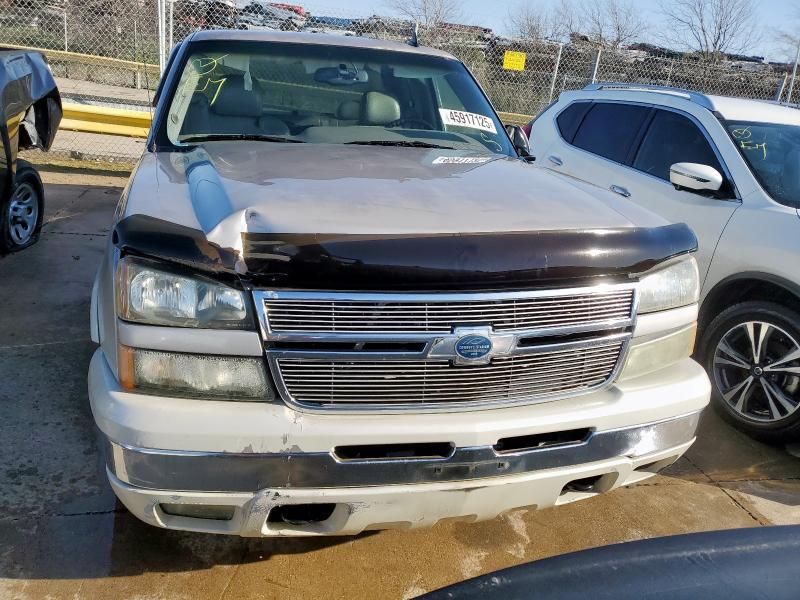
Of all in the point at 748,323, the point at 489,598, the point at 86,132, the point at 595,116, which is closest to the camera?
the point at 489,598

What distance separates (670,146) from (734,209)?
3.01ft

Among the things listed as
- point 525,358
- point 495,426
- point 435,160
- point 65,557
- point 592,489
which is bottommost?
point 65,557

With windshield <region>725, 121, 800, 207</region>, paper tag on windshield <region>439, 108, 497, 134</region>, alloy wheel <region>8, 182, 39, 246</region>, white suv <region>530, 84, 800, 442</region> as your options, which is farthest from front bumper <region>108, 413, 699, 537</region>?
alloy wheel <region>8, 182, 39, 246</region>

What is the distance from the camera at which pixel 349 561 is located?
2604 mm

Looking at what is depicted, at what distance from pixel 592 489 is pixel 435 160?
1.56 metres

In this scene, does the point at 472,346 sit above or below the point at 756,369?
above

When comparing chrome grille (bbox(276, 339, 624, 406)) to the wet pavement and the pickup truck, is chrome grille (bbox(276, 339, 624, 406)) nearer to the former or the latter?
the pickup truck

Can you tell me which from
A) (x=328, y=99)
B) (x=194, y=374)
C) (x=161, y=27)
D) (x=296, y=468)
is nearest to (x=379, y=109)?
(x=328, y=99)

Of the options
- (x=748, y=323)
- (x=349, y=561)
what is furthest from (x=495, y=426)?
(x=748, y=323)

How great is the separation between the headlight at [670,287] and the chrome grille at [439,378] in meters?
0.18

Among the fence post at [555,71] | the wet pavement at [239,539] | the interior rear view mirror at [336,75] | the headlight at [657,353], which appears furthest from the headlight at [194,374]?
the fence post at [555,71]

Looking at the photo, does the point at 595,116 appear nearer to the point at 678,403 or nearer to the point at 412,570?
the point at 678,403

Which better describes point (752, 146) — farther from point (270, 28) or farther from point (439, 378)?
point (270, 28)

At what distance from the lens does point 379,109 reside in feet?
12.2
